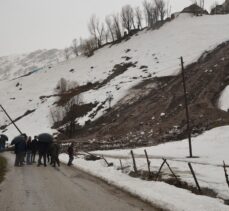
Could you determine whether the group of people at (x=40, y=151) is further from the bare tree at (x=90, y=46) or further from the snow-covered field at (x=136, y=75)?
the bare tree at (x=90, y=46)

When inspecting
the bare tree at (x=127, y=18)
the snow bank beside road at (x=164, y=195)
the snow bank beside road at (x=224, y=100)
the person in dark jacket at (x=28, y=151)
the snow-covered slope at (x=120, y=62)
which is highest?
the bare tree at (x=127, y=18)

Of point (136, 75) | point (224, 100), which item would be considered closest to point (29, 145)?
point (224, 100)

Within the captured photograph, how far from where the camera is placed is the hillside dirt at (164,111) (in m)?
41.5

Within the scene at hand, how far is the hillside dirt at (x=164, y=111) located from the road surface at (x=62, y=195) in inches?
981

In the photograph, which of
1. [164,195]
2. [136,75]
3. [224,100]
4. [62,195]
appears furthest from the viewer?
[136,75]

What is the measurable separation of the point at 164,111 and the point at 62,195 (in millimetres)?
36722

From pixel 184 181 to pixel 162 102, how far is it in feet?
122

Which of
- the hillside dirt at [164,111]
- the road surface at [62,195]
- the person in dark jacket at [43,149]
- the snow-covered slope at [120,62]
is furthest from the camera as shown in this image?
the snow-covered slope at [120,62]

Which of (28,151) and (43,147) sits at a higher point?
(43,147)

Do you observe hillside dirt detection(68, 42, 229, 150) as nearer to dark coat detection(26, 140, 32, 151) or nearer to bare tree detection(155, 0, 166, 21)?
dark coat detection(26, 140, 32, 151)

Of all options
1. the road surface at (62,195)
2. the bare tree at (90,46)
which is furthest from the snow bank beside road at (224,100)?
the bare tree at (90,46)

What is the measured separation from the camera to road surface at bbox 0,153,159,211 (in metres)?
10.5

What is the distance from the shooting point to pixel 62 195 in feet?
40.4

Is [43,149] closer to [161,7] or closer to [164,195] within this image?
[164,195]
